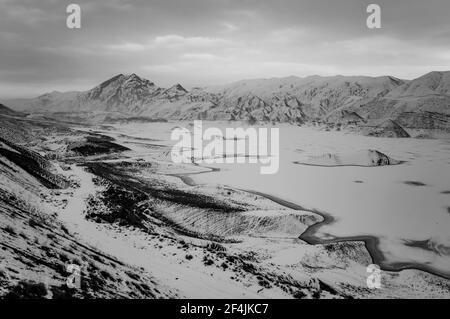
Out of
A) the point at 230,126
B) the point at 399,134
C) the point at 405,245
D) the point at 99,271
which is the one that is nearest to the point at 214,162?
the point at 405,245

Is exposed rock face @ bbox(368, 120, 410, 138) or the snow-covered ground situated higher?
exposed rock face @ bbox(368, 120, 410, 138)

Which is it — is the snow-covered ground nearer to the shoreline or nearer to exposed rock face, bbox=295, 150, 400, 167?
exposed rock face, bbox=295, 150, 400, 167

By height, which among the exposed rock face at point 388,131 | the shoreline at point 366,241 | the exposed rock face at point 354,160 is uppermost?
the exposed rock face at point 388,131

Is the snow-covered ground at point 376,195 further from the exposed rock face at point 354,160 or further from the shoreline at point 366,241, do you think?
the shoreline at point 366,241

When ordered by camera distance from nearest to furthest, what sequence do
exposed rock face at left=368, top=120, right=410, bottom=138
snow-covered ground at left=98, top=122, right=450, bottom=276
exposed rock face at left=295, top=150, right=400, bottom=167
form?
1. snow-covered ground at left=98, top=122, right=450, bottom=276
2. exposed rock face at left=295, top=150, right=400, bottom=167
3. exposed rock face at left=368, top=120, right=410, bottom=138

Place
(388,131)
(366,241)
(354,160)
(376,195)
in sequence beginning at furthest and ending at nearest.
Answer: (388,131) → (354,160) → (376,195) → (366,241)

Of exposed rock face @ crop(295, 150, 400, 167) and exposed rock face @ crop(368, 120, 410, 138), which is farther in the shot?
exposed rock face @ crop(368, 120, 410, 138)

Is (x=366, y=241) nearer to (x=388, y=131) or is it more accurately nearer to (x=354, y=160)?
(x=354, y=160)

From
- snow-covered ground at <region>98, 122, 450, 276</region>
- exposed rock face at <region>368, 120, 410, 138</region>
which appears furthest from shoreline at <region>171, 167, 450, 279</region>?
exposed rock face at <region>368, 120, 410, 138</region>

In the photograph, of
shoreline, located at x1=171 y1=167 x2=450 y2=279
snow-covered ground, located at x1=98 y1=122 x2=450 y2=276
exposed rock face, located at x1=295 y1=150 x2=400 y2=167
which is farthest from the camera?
exposed rock face, located at x1=295 y1=150 x2=400 y2=167

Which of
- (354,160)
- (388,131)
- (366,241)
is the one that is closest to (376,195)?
(366,241)

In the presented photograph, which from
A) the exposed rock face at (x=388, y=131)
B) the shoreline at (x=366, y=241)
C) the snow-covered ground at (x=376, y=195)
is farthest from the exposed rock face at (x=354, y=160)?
the exposed rock face at (x=388, y=131)
